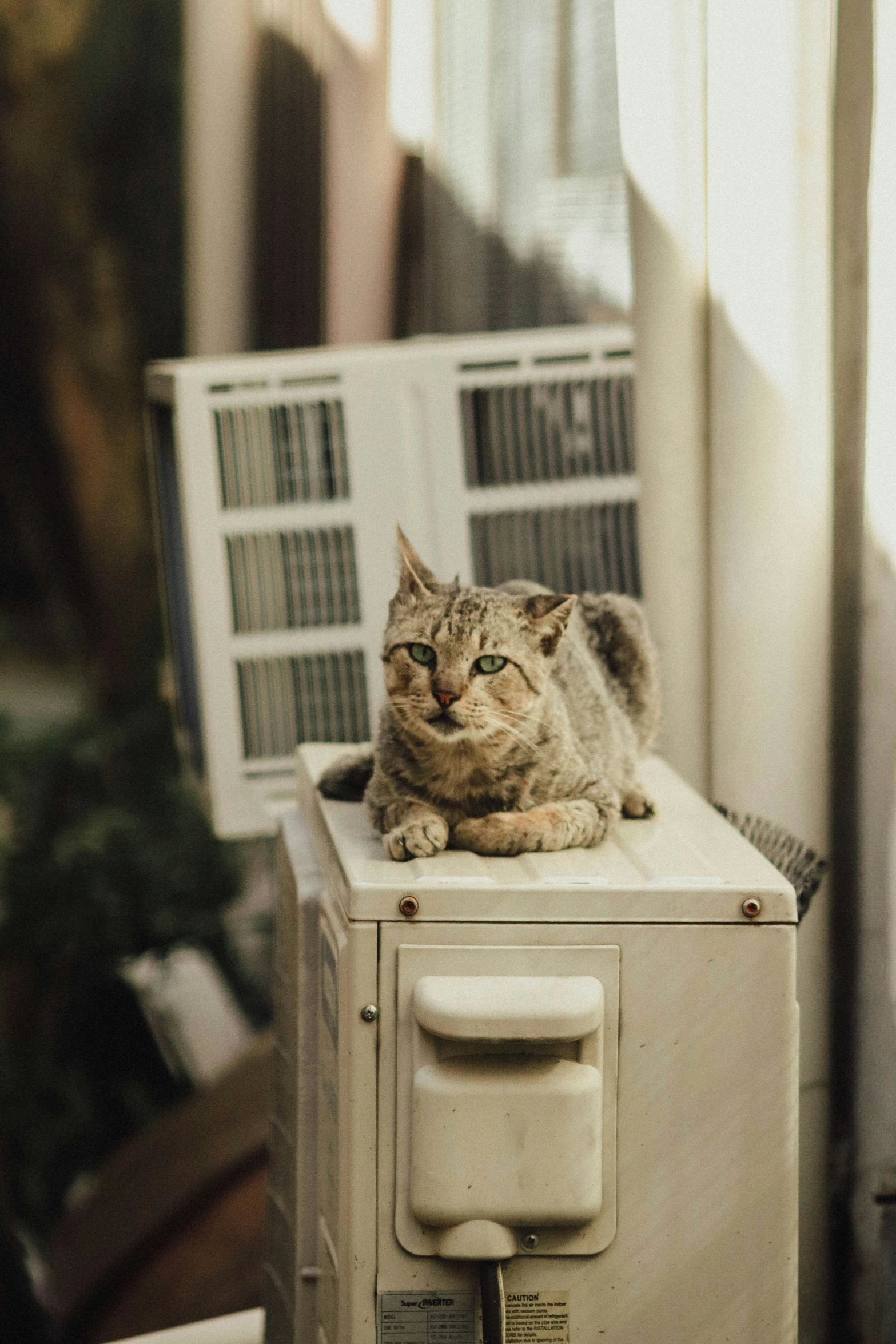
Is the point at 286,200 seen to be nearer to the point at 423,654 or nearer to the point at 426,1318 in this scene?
the point at 423,654

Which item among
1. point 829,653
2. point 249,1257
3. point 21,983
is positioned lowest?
point 249,1257

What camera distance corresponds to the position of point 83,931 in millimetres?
2730

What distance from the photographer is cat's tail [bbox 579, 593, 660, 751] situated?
1308mm

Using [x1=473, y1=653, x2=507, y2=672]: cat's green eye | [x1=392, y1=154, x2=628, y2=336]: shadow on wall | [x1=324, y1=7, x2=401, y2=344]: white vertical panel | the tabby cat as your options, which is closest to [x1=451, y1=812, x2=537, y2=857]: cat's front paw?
the tabby cat

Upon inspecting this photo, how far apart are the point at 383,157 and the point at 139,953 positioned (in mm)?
1652

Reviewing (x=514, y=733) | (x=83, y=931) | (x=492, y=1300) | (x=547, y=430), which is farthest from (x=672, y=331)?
(x=83, y=931)

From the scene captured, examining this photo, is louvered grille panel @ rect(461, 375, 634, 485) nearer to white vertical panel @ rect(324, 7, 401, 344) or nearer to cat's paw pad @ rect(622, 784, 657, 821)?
cat's paw pad @ rect(622, 784, 657, 821)

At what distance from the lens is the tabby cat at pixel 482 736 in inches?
40.8

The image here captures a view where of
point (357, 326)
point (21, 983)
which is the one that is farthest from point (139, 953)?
point (357, 326)

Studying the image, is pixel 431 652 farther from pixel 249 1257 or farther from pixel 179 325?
pixel 179 325

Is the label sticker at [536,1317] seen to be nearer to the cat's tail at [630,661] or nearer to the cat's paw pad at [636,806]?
the cat's paw pad at [636,806]

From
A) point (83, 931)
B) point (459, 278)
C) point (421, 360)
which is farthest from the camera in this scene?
point (83, 931)

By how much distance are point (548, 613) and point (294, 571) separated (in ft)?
2.03

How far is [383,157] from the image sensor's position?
2469mm
